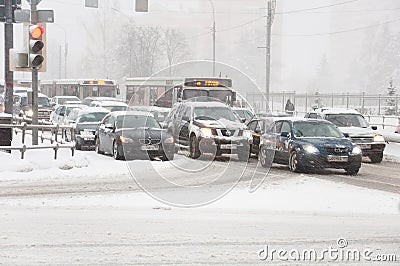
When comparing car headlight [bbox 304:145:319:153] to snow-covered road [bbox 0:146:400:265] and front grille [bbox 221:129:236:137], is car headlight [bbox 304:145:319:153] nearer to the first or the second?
snow-covered road [bbox 0:146:400:265]

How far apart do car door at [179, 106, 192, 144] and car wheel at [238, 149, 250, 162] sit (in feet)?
5.83

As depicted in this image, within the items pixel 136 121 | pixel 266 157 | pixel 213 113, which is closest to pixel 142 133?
pixel 136 121

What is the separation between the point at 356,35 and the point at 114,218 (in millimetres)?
87799

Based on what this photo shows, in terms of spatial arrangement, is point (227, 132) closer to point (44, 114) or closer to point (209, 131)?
point (209, 131)

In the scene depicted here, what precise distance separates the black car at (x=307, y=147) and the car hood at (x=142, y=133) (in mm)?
3049

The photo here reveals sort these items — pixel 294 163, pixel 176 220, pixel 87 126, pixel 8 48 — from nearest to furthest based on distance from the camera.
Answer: pixel 176 220, pixel 294 163, pixel 8 48, pixel 87 126

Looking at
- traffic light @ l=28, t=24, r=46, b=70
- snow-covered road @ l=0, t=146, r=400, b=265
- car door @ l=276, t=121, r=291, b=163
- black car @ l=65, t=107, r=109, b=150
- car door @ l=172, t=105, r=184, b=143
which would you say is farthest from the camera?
black car @ l=65, t=107, r=109, b=150

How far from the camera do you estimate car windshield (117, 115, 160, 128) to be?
20.8 m

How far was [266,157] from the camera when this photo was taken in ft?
63.6

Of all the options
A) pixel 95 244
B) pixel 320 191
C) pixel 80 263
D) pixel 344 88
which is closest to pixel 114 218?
pixel 95 244

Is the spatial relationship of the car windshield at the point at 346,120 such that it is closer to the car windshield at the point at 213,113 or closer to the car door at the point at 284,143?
the car windshield at the point at 213,113

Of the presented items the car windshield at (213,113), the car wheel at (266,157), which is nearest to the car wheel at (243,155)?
the car windshield at (213,113)

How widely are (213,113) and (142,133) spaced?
3.01 metres

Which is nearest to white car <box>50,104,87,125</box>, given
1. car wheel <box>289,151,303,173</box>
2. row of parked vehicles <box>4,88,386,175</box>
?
row of parked vehicles <box>4,88,386,175</box>
